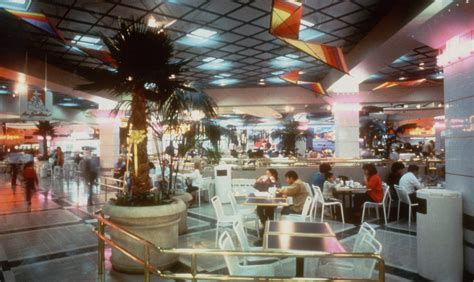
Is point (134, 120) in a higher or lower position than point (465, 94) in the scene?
lower

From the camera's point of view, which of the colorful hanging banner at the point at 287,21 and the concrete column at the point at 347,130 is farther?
the concrete column at the point at 347,130

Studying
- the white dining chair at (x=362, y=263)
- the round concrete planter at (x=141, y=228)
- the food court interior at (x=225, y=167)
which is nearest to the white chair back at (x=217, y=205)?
the food court interior at (x=225, y=167)

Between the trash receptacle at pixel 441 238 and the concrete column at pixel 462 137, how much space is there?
0.48 ft

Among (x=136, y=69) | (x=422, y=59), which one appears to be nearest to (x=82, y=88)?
(x=136, y=69)

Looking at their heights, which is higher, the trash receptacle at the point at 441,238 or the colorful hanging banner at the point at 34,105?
the colorful hanging banner at the point at 34,105

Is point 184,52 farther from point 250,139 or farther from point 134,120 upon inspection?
point 250,139

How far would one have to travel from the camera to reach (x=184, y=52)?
10133 mm

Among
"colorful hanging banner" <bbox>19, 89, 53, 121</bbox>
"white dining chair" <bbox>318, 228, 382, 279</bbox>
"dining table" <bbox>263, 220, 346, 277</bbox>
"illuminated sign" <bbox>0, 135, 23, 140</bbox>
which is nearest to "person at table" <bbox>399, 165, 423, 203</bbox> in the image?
"dining table" <bbox>263, 220, 346, 277</bbox>

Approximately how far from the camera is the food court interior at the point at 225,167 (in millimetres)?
4465

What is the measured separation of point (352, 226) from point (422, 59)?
6890mm

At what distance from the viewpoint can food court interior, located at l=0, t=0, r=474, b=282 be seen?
14.6ft

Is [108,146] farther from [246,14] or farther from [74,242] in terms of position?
[246,14]

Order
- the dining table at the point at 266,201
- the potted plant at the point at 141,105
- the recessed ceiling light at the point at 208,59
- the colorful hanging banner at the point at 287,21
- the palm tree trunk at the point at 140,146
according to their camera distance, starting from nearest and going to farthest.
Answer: the potted plant at the point at 141,105
the palm tree trunk at the point at 140,146
the colorful hanging banner at the point at 287,21
the dining table at the point at 266,201
the recessed ceiling light at the point at 208,59

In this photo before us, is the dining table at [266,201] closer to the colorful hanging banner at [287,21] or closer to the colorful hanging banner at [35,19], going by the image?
the colorful hanging banner at [287,21]
